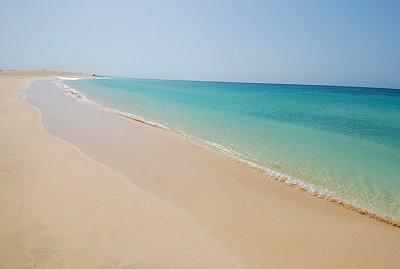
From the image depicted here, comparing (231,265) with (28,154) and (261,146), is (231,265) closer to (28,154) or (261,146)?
(28,154)

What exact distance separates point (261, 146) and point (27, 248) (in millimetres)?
9750

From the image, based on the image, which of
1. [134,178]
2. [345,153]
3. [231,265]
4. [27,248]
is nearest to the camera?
[27,248]

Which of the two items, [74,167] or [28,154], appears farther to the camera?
[28,154]

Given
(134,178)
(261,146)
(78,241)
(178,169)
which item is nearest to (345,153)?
(261,146)

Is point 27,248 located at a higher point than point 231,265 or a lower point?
higher

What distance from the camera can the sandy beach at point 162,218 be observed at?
443 centimetres

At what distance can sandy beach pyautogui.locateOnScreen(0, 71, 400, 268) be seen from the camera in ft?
14.5

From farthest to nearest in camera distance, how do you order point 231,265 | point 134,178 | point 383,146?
point 383,146, point 134,178, point 231,265

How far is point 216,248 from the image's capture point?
487cm

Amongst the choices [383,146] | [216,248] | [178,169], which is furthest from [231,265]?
[383,146]

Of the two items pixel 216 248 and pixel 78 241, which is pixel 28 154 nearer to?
pixel 78 241

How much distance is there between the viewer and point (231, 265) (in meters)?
4.48

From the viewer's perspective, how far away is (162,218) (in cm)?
568

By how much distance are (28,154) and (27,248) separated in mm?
4963
